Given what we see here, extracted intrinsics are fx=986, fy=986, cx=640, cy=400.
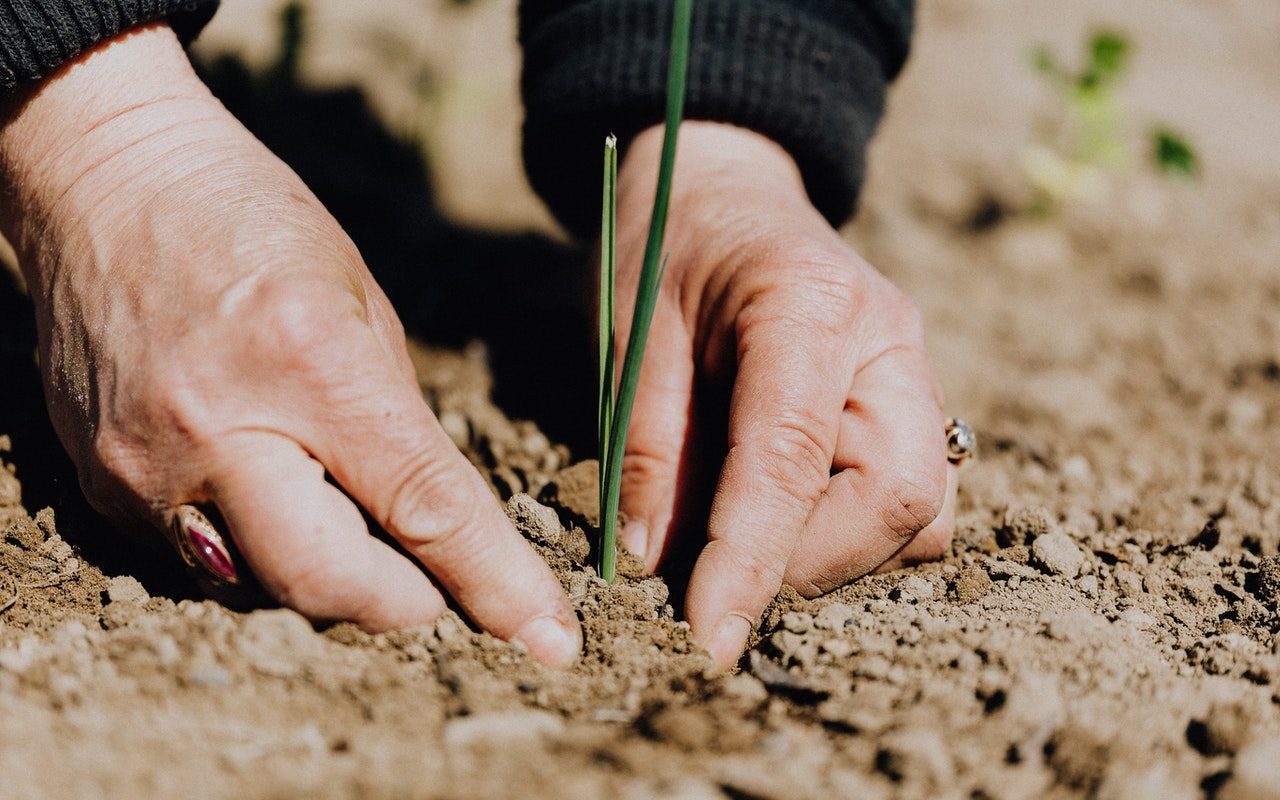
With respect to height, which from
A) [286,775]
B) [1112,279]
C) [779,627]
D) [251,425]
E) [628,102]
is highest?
[628,102]

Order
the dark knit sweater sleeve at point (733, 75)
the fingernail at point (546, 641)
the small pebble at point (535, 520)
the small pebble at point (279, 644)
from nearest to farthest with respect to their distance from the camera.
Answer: the small pebble at point (279, 644)
the fingernail at point (546, 641)
the small pebble at point (535, 520)
the dark knit sweater sleeve at point (733, 75)

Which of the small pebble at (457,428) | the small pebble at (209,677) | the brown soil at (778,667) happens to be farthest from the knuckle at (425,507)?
the small pebble at (457,428)

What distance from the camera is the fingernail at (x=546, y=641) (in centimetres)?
107

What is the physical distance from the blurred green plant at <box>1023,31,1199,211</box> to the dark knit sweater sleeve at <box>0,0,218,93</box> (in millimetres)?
2303

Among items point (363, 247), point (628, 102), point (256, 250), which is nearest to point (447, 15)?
point (363, 247)

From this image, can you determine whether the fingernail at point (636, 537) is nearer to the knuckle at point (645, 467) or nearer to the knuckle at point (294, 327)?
the knuckle at point (645, 467)

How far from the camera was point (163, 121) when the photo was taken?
4.14 feet

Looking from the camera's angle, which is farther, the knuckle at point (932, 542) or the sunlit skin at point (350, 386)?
the knuckle at point (932, 542)

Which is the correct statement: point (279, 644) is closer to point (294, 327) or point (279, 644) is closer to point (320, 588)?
point (320, 588)

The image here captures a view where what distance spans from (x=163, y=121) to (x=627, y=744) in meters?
0.97

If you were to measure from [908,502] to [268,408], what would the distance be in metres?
0.76

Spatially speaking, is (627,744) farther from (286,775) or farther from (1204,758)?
(1204,758)

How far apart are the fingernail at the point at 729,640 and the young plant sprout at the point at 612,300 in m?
0.17

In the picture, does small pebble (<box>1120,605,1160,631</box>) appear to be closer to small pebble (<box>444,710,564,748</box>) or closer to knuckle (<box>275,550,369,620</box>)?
small pebble (<box>444,710,564,748</box>)
